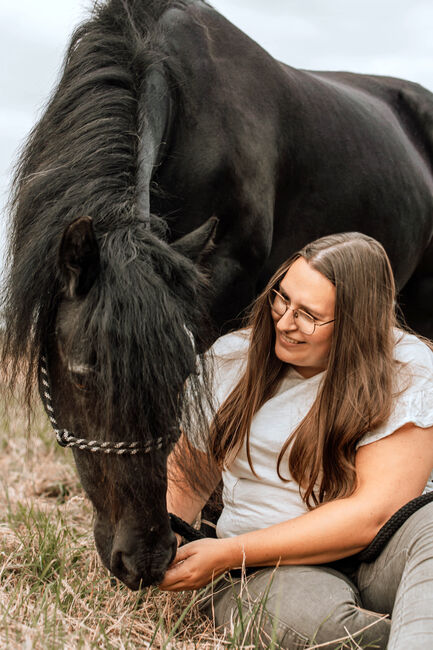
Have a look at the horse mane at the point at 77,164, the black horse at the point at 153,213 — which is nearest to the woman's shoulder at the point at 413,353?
the black horse at the point at 153,213

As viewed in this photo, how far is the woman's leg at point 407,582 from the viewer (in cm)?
172

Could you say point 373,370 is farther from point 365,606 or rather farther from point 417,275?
point 417,275

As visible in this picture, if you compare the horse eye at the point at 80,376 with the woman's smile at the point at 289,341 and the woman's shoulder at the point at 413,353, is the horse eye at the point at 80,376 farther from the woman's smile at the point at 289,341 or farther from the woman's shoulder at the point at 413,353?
the woman's shoulder at the point at 413,353

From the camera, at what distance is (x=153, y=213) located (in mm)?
2539

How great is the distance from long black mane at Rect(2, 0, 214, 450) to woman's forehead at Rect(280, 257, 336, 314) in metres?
0.34

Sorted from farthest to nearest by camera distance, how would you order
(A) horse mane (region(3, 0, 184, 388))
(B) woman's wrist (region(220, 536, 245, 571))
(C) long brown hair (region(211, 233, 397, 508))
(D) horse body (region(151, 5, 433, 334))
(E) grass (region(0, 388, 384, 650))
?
1. (D) horse body (region(151, 5, 433, 334))
2. (C) long brown hair (region(211, 233, 397, 508))
3. (B) woman's wrist (region(220, 536, 245, 571))
4. (A) horse mane (region(3, 0, 184, 388))
5. (E) grass (region(0, 388, 384, 650))

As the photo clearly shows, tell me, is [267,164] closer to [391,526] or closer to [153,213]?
[153,213]

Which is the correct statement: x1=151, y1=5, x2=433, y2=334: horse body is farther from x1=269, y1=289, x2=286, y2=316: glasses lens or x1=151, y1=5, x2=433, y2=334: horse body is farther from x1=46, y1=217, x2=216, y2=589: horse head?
x1=46, y1=217, x2=216, y2=589: horse head

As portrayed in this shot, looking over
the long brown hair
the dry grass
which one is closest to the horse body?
the long brown hair

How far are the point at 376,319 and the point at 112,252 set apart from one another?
2.85 ft

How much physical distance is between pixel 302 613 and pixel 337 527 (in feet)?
0.81

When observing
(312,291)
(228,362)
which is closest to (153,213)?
(228,362)

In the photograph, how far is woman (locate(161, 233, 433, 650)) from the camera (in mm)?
2023

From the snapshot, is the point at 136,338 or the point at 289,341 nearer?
the point at 136,338
